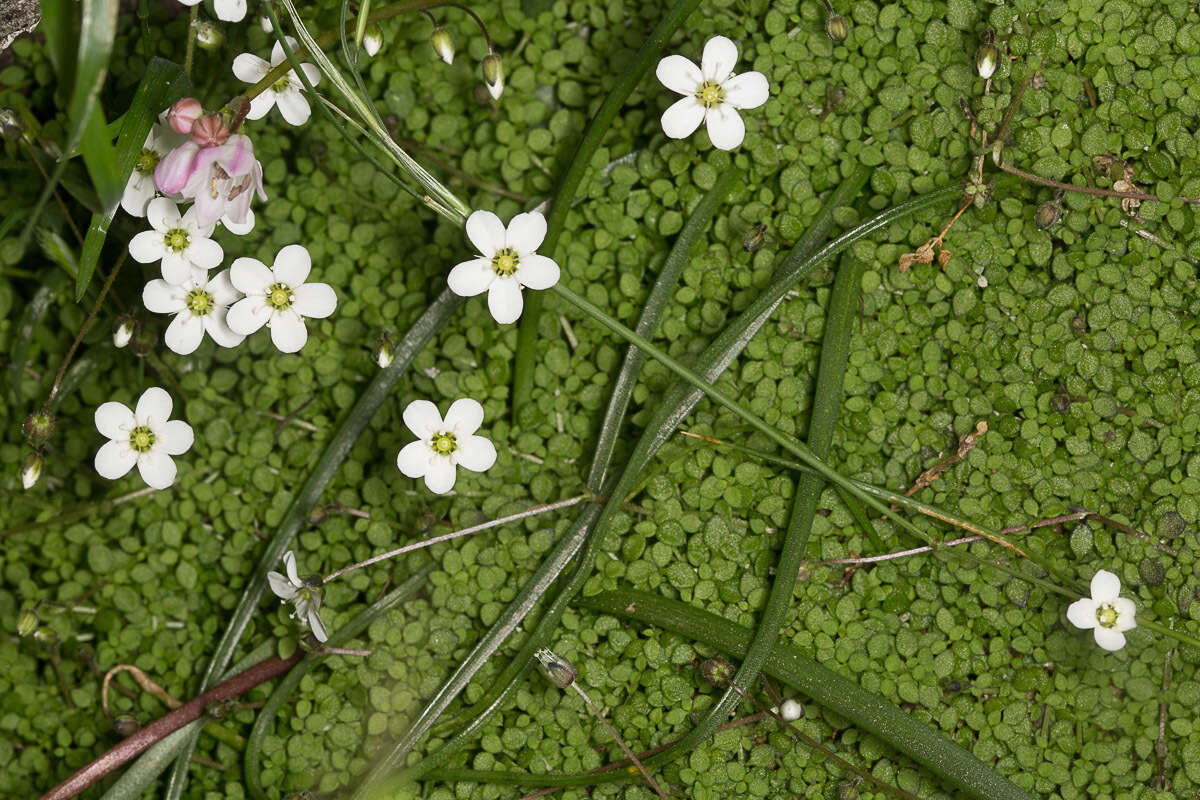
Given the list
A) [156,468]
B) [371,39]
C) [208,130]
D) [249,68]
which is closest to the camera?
[208,130]

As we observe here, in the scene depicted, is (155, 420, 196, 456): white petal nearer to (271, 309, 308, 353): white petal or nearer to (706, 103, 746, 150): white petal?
(271, 309, 308, 353): white petal

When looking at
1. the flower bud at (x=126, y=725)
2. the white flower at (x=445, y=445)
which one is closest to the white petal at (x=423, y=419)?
the white flower at (x=445, y=445)

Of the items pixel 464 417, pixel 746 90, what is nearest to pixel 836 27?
pixel 746 90

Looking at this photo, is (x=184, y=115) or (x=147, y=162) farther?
(x=147, y=162)

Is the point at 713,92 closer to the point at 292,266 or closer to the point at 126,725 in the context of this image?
the point at 292,266

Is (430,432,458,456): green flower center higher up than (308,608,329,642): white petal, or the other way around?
(430,432,458,456): green flower center

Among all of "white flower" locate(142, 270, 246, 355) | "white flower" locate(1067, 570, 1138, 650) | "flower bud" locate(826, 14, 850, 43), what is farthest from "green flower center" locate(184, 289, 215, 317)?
"white flower" locate(1067, 570, 1138, 650)
